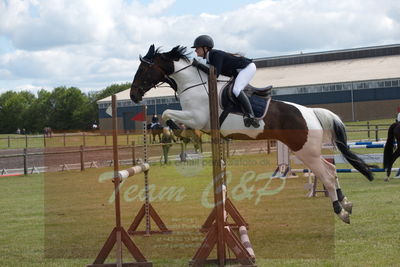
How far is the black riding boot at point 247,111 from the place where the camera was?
6871mm

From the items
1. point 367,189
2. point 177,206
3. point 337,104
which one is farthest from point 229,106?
point 337,104

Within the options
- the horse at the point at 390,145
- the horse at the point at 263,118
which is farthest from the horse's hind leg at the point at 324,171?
the horse at the point at 390,145

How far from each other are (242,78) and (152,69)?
117cm

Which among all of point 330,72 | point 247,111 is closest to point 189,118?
point 247,111

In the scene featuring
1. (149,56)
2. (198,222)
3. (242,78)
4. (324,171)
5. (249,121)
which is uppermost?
(149,56)

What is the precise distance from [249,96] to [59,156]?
20145 millimetres

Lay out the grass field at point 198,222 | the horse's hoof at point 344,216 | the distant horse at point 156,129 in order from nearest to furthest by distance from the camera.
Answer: the grass field at point 198,222 → the horse's hoof at point 344,216 → the distant horse at point 156,129

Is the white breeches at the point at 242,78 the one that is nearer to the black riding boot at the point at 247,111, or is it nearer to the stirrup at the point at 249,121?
the black riding boot at the point at 247,111

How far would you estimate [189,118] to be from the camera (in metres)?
6.92

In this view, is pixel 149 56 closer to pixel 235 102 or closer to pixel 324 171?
pixel 235 102

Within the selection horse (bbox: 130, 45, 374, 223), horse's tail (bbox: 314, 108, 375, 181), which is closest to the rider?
horse (bbox: 130, 45, 374, 223)

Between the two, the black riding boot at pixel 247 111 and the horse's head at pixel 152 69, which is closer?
the black riding boot at pixel 247 111

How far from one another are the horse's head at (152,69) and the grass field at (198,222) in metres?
1.98

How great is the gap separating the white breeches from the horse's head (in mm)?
870
